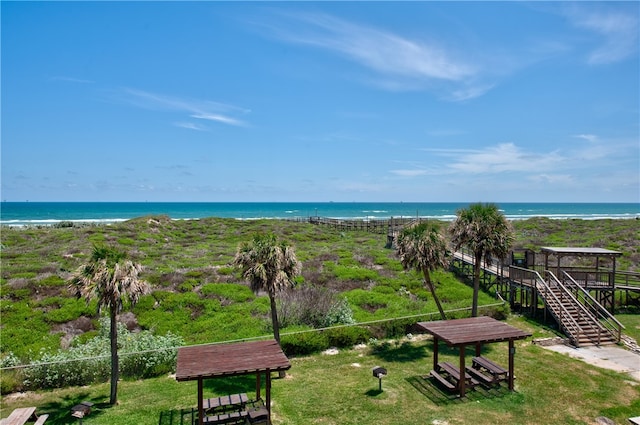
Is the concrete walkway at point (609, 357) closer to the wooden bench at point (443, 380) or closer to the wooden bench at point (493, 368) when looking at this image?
the wooden bench at point (493, 368)

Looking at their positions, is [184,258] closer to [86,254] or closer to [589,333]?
[86,254]

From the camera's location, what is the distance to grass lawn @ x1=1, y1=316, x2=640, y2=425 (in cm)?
1226

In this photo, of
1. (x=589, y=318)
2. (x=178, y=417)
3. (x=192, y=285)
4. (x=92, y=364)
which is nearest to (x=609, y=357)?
(x=589, y=318)

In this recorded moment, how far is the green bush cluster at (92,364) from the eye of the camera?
15.2m

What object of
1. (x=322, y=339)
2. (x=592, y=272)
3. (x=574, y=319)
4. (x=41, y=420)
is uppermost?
(x=592, y=272)

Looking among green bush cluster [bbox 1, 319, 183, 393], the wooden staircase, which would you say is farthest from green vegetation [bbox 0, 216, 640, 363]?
the wooden staircase

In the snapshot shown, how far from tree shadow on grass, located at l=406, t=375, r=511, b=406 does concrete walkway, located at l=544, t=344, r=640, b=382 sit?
542cm

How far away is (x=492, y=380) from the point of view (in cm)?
1416

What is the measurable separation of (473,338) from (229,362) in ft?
26.7

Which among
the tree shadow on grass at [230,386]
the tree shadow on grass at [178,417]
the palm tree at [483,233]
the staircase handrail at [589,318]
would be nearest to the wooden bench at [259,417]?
the tree shadow on grass at [178,417]

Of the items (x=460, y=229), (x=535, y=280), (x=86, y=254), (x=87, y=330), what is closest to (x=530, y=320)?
(x=535, y=280)

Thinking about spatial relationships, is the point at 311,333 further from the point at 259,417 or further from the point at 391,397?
the point at 259,417

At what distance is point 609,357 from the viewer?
1702cm

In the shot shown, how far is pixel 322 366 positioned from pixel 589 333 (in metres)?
13.4
